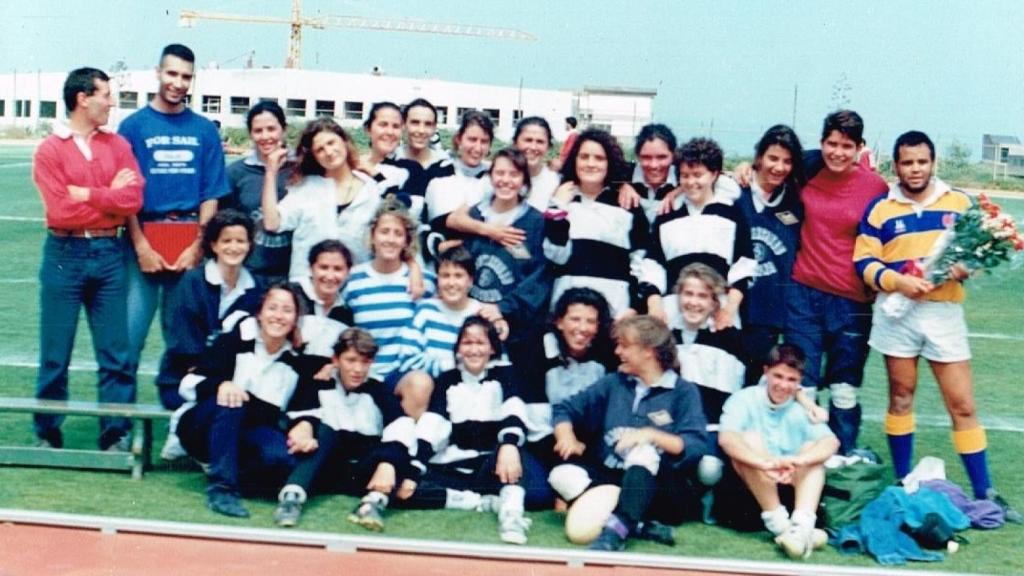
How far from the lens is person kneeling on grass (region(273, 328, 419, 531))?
4.89 metres

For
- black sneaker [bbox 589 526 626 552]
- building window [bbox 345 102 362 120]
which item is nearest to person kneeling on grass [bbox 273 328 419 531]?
black sneaker [bbox 589 526 626 552]

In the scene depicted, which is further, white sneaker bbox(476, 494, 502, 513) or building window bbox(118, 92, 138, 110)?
building window bbox(118, 92, 138, 110)

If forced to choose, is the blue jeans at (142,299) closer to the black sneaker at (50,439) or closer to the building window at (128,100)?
the black sneaker at (50,439)

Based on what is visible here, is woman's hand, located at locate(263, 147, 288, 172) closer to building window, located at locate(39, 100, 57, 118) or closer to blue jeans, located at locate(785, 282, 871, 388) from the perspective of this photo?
blue jeans, located at locate(785, 282, 871, 388)

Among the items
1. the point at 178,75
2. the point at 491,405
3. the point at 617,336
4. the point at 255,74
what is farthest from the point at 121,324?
the point at 255,74

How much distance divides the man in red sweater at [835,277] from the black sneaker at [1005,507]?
63 cm

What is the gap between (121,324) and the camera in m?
5.52

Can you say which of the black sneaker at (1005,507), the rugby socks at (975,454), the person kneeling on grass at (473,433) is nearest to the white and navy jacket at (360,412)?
the person kneeling on grass at (473,433)

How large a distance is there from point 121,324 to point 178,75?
116cm

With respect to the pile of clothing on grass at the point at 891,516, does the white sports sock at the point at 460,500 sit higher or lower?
lower

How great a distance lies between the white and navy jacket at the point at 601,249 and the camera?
5309mm

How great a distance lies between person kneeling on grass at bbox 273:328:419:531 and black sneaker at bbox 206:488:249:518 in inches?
5.4

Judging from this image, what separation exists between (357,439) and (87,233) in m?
1.52

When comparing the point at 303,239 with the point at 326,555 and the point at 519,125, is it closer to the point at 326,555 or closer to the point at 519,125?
the point at 519,125
